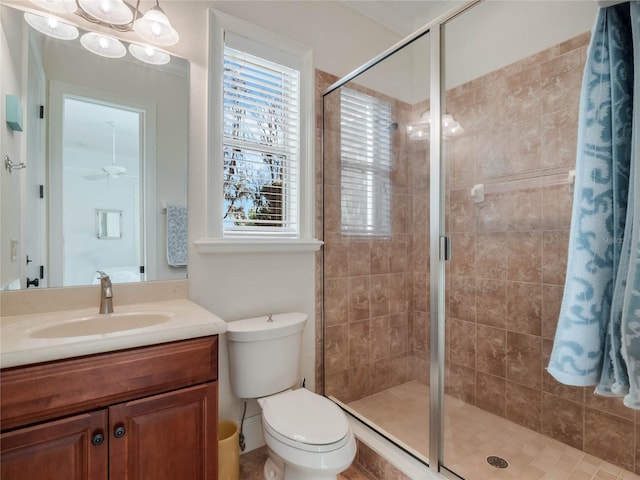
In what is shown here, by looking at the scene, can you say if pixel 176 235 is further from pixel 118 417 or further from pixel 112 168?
pixel 118 417

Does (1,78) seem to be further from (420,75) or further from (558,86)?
(558,86)

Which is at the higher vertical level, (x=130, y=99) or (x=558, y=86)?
(x=558, y=86)

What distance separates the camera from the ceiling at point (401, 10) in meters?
2.22

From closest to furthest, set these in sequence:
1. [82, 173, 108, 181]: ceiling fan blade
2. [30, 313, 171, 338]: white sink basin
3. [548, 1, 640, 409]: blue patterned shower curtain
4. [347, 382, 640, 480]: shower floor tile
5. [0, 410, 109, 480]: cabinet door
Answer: [548, 1, 640, 409]: blue patterned shower curtain < [0, 410, 109, 480]: cabinet door < [30, 313, 171, 338]: white sink basin < [82, 173, 108, 181]: ceiling fan blade < [347, 382, 640, 480]: shower floor tile

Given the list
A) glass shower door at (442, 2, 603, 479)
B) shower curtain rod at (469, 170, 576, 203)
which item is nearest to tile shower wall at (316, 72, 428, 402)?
glass shower door at (442, 2, 603, 479)

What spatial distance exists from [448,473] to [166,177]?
6.12 feet

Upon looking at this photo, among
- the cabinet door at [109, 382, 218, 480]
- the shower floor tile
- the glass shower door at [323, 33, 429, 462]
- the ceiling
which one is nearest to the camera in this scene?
the cabinet door at [109, 382, 218, 480]

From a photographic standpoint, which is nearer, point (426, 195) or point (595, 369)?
point (595, 369)

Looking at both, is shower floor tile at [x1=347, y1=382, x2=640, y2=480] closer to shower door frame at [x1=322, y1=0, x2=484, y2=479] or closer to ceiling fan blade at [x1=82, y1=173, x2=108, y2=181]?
shower door frame at [x1=322, y1=0, x2=484, y2=479]

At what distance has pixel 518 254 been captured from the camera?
1.91 m

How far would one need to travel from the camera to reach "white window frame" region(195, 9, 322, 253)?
166 cm

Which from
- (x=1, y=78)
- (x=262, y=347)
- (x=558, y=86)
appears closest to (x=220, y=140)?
(x=1, y=78)

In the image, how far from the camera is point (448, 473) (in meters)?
1.42

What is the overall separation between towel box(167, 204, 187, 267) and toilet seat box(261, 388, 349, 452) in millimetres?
781
